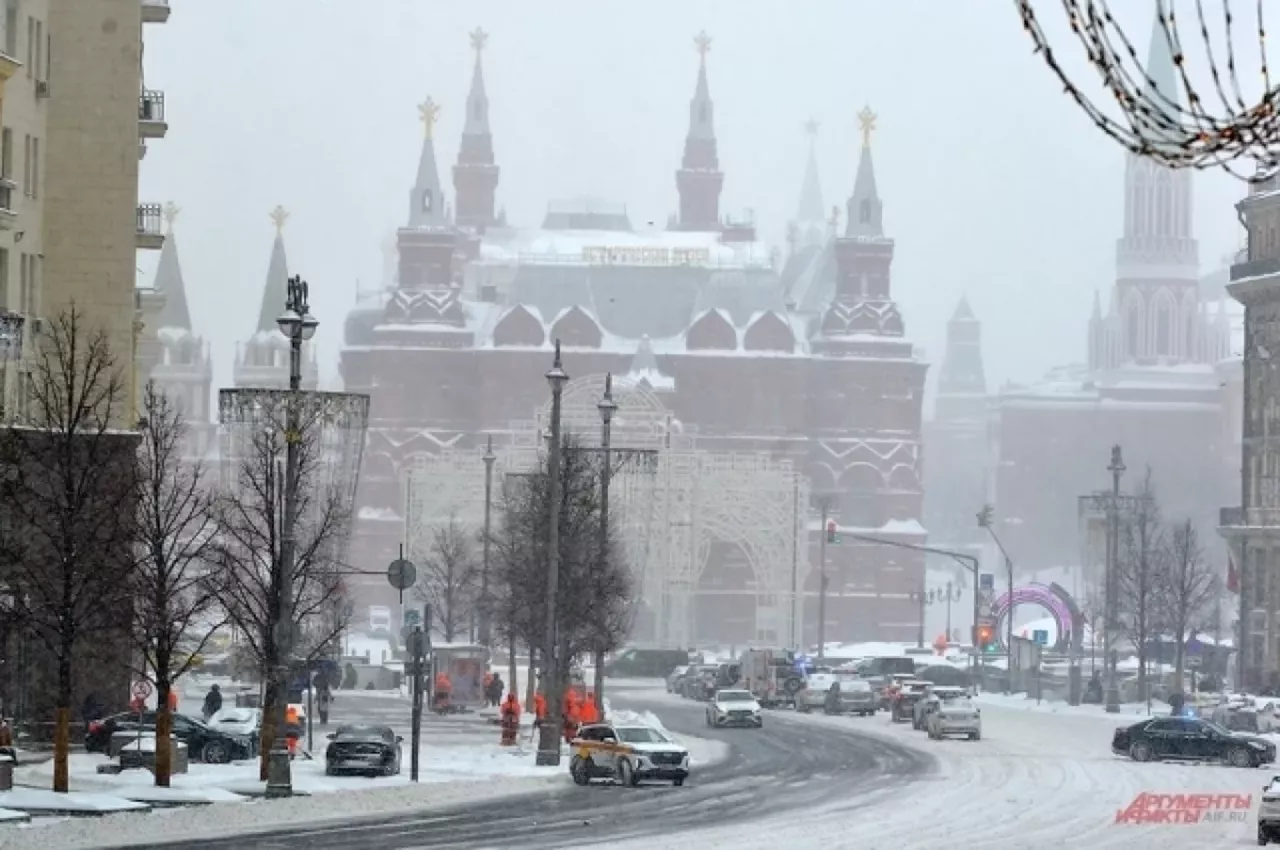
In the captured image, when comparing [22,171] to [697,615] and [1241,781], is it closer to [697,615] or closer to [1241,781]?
[1241,781]

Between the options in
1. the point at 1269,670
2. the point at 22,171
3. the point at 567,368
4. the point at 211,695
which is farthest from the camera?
the point at 567,368

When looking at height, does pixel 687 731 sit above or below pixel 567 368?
below

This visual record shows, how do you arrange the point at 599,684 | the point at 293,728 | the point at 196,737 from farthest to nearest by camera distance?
the point at 599,684 → the point at 293,728 → the point at 196,737

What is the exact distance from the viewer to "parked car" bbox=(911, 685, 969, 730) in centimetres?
6700

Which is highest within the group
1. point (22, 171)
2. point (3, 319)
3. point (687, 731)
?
point (22, 171)

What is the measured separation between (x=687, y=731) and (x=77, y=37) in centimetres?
2446

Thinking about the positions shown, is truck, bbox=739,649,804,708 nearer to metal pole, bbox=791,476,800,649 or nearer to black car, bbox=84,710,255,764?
black car, bbox=84,710,255,764

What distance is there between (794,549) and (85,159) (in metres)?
97.7

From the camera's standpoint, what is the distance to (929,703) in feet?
226

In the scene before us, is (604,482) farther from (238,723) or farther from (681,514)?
(681,514)

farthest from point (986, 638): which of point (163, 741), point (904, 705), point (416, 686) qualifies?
point (163, 741)

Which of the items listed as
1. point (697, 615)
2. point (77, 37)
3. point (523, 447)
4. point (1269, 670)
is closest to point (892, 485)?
point (697, 615)

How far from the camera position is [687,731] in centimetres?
7088

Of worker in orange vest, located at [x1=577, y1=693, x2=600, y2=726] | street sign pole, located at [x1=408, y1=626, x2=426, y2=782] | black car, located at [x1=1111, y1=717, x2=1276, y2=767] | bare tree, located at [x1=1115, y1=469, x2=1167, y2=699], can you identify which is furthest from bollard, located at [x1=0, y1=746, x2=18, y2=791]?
bare tree, located at [x1=1115, y1=469, x2=1167, y2=699]
